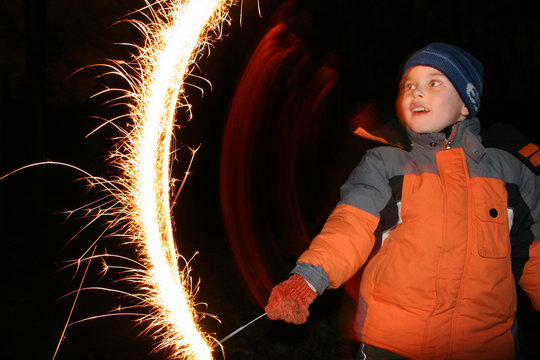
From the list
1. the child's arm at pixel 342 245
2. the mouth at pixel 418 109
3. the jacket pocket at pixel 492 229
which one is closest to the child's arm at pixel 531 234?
the jacket pocket at pixel 492 229

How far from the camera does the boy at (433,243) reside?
181 cm

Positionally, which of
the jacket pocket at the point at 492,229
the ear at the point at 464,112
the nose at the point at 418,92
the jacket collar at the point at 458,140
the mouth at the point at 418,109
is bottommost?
the jacket pocket at the point at 492,229

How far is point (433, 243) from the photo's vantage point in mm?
1868

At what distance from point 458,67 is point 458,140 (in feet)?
1.43

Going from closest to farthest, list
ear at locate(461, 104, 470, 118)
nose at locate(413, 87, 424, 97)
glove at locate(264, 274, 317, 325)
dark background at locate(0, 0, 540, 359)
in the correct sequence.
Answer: glove at locate(264, 274, 317, 325) → nose at locate(413, 87, 424, 97) → ear at locate(461, 104, 470, 118) → dark background at locate(0, 0, 540, 359)

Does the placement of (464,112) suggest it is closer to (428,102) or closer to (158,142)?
(428,102)

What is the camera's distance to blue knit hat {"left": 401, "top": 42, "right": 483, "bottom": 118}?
2.16 metres

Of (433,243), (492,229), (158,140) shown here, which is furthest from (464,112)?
(158,140)

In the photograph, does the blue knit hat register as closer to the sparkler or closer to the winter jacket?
the winter jacket

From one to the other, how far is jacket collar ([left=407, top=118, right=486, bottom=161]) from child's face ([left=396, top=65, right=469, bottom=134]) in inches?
1.7

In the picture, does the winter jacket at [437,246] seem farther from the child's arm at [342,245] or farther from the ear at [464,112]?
the ear at [464,112]

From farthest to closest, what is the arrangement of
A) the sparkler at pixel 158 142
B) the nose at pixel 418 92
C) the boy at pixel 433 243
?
the sparkler at pixel 158 142 < the nose at pixel 418 92 < the boy at pixel 433 243

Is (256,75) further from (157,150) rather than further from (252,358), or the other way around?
(252,358)

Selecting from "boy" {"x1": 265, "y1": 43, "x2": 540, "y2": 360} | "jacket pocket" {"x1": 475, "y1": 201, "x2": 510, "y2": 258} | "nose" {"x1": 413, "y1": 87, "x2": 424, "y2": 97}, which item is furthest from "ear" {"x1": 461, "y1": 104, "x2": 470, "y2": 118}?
"jacket pocket" {"x1": 475, "y1": 201, "x2": 510, "y2": 258}
